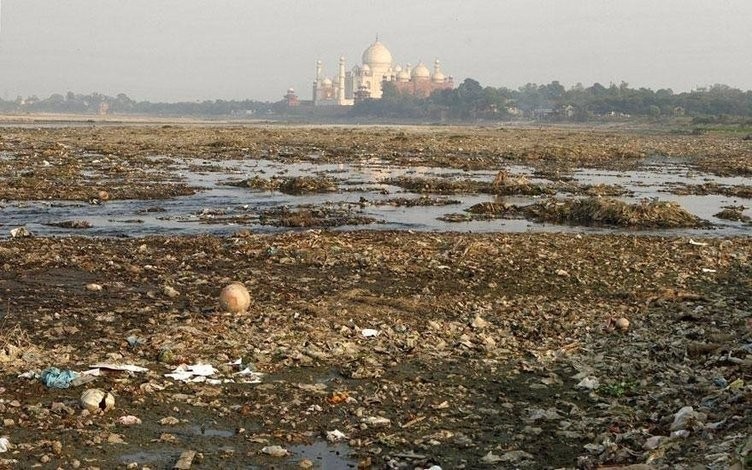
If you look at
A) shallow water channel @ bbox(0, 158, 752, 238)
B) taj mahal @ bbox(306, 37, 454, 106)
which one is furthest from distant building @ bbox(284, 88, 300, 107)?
shallow water channel @ bbox(0, 158, 752, 238)

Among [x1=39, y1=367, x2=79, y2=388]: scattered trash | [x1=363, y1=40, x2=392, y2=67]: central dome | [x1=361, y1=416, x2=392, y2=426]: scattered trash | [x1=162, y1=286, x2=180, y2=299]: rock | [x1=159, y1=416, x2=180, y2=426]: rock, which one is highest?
[x1=363, y1=40, x2=392, y2=67]: central dome

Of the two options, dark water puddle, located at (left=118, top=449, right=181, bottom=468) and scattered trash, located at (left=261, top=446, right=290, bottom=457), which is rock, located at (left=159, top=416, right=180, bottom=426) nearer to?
dark water puddle, located at (left=118, top=449, right=181, bottom=468)

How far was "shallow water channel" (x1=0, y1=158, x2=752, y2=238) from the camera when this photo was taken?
15.3m

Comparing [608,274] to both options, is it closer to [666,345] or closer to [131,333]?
[666,345]

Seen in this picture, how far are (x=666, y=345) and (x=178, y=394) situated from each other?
5.15 m

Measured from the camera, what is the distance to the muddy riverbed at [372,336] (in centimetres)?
562

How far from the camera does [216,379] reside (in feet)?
22.4

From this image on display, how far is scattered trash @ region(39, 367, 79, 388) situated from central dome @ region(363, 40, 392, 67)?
16491cm

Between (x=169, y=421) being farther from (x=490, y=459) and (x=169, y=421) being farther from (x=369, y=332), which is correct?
(x=369, y=332)

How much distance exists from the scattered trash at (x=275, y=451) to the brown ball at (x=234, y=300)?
345 centimetres

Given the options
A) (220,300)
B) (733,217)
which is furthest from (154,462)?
(733,217)

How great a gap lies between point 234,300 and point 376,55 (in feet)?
538

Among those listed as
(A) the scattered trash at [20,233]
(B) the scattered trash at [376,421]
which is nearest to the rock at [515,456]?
(B) the scattered trash at [376,421]

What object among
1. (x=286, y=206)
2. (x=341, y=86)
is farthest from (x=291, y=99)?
(x=286, y=206)
